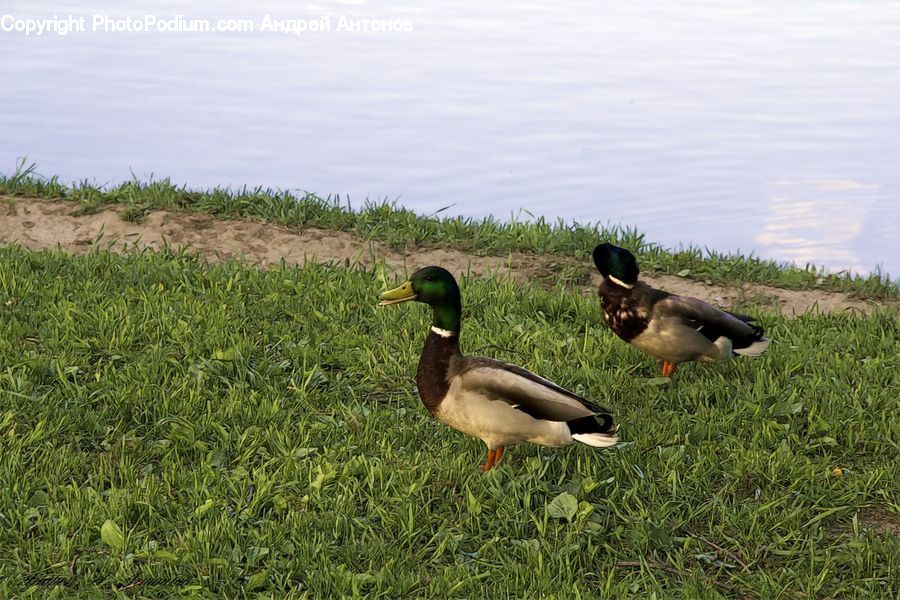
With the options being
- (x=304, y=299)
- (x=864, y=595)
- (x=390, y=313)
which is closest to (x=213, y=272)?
(x=304, y=299)

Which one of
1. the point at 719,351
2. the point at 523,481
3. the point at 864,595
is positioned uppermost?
the point at 719,351

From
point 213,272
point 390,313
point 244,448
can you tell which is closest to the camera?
point 244,448

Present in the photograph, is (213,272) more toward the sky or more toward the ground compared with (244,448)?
more toward the sky

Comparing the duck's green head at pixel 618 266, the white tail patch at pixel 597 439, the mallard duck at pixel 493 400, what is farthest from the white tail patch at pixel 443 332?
the duck's green head at pixel 618 266

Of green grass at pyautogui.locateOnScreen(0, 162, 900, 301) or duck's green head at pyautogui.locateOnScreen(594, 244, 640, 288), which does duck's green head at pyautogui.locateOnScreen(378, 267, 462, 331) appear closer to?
duck's green head at pyautogui.locateOnScreen(594, 244, 640, 288)

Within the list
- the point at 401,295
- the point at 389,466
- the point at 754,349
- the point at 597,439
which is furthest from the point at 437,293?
the point at 754,349

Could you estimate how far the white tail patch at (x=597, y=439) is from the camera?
16.7 feet

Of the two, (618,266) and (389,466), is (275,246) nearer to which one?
(618,266)

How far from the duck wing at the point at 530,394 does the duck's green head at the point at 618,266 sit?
1.44 metres

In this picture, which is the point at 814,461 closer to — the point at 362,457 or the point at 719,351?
the point at 719,351

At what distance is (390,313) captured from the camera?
7668 mm

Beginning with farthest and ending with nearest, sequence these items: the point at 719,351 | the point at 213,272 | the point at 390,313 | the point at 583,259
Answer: the point at 583,259
the point at 213,272
the point at 390,313
the point at 719,351

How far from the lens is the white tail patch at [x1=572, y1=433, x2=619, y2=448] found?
201 inches

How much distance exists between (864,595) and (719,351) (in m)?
1.93
